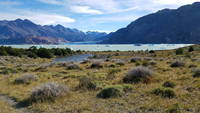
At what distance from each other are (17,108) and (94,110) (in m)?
3.98

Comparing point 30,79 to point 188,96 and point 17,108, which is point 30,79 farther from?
point 188,96

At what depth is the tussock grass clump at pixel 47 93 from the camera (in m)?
13.3

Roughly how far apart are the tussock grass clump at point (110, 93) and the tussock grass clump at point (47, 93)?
2.08 meters

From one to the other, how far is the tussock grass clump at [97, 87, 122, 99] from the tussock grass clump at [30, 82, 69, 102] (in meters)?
2.08

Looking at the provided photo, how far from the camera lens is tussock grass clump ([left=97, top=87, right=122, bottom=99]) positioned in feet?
44.4

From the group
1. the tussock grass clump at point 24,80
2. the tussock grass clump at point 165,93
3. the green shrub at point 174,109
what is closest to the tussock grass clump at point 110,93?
the tussock grass clump at point 165,93

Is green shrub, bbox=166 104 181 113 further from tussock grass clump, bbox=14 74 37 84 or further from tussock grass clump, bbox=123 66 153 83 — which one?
tussock grass clump, bbox=14 74 37 84

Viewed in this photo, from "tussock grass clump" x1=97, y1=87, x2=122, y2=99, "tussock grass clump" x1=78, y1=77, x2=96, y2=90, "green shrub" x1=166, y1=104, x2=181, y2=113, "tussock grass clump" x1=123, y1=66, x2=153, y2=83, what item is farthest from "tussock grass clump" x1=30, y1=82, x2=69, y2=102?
"green shrub" x1=166, y1=104, x2=181, y2=113

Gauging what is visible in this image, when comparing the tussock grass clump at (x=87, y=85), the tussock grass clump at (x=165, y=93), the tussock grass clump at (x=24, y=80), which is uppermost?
the tussock grass clump at (x=165, y=93)

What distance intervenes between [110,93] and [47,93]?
10.8 ft

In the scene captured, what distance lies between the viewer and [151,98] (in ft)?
41.0

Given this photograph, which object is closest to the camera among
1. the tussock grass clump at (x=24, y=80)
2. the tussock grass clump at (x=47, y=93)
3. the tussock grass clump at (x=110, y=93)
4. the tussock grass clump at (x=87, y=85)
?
the tussock grass clump at (x=47, y=93)

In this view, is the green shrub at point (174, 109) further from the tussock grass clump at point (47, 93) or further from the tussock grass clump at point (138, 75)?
the tussock grass clump at point (138, 75)

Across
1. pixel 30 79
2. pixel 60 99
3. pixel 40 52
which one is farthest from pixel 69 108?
pixel 40 52
